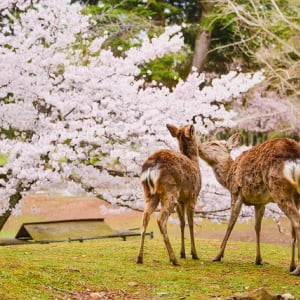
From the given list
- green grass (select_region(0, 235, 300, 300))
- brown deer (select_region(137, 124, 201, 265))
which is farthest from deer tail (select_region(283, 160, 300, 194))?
brown deer (select_region(137, 124, 201, 265))

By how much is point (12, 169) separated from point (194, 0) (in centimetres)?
1656

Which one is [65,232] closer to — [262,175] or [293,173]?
[262,175]

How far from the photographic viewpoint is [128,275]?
23.7 ft

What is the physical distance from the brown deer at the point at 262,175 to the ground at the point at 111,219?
8.27 meters

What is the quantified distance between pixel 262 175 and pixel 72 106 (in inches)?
146

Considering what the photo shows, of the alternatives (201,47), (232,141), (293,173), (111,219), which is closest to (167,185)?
(293,173)

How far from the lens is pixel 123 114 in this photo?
1090 centimetres

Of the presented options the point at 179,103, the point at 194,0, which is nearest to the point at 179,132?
the point at 179,103

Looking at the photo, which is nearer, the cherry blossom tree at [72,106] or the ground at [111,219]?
the cherry blossom tree at [72,106]

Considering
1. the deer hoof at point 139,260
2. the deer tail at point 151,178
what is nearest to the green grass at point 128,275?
the deer hoof at point 139,260

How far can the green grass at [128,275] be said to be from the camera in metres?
6.41

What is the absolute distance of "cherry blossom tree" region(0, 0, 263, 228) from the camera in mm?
10117

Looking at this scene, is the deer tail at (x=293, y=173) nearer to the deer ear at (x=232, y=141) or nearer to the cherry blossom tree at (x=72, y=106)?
the deer ear at (x=232, y=141)

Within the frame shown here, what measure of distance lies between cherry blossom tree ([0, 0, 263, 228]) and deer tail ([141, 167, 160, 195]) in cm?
213
